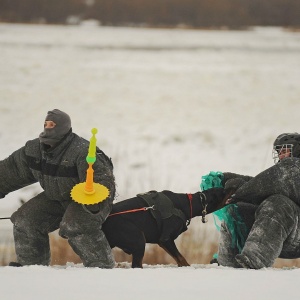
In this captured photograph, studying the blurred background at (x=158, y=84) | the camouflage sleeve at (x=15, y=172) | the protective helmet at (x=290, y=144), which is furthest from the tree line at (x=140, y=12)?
the protective helmet at (x=290, y=144)

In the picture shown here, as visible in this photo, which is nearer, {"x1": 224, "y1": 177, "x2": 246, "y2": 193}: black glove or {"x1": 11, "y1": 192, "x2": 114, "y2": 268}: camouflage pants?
{"x1": 11, "y1": 192, "x2": 114, "y2": 268}: camouflage pants

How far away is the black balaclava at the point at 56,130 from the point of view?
17.2 ft

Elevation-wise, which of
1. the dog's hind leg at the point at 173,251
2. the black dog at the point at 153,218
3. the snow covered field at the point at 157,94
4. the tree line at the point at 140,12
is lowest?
the dog's hind leg at the point at 173,251

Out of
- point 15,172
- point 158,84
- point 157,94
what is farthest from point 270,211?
point 158,84

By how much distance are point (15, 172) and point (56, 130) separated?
1.49 feet

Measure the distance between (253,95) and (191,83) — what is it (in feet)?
5.04

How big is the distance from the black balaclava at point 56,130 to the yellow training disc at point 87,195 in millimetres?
454

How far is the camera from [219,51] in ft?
66.2

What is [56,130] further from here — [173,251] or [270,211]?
[270,211]

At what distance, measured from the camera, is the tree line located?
74.0 ft

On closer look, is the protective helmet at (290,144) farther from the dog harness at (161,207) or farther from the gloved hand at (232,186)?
the dog harness at (161,207)

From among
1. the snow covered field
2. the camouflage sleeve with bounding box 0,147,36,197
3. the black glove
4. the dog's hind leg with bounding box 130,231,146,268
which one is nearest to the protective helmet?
the black glove

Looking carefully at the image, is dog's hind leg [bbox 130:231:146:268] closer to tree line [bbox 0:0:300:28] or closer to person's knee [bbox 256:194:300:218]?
person's knee [bbox 256:194:300:218]

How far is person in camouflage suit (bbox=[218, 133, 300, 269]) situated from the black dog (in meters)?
0.21
